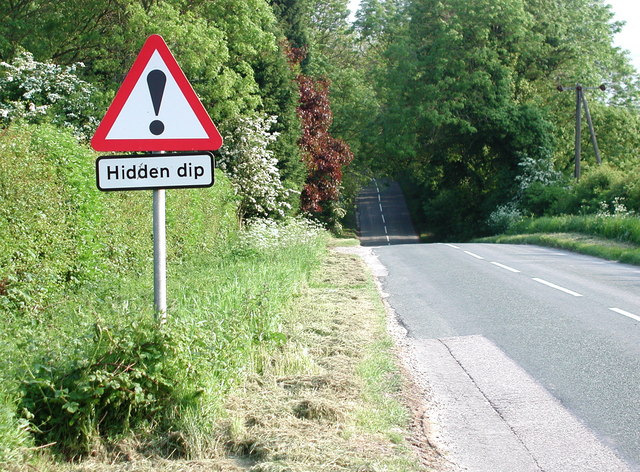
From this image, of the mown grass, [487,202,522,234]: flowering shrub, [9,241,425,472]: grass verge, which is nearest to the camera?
[9,241,425,472]: grass verge

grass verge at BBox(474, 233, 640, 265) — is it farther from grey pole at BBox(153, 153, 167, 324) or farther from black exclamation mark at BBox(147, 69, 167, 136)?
black exclamation mark at BBox(147, 69, 167, 136)

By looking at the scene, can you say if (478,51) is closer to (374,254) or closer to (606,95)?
(606,95)

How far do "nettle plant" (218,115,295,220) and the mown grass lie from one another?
10.8 m

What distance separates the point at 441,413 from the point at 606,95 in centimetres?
4600

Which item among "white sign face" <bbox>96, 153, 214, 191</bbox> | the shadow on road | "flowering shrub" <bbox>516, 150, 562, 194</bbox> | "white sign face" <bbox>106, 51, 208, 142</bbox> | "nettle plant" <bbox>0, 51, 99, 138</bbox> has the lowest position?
the shadow on road

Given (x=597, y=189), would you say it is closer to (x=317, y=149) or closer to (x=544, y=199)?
(x=544, y=199)

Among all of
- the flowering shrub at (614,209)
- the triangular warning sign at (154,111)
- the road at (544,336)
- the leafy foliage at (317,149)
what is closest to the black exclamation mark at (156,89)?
the triangular warning sign at (154,111)

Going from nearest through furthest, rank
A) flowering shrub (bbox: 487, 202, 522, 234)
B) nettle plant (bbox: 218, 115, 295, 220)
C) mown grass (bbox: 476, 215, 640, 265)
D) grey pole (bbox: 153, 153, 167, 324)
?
1. grey pole (bbox: 153, 153, 167, 324)
2. mown grass (bbox: 476, 215, 640, 265)
3. nettle plant (bbox: 218, 115, 295, 220)
4. flowering shrub (bbox: 487, 202, 522, 234)

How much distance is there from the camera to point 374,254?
2241 cm

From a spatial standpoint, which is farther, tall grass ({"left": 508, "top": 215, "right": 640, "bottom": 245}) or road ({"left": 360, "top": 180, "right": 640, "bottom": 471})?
tall grass ({"left": 508, "top": 215, "right": 640, "bottom": 245})

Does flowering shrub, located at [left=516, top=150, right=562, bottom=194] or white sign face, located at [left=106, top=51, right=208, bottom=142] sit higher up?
flowering shrub, located at [left=516, top=150, right=562, bottom=194]

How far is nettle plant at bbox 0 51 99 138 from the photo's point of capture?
65.1 ft

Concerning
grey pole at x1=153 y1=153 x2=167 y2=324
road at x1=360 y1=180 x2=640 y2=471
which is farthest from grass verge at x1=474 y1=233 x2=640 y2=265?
grey pole at x1=153 y1=153 x2=167 y2=324

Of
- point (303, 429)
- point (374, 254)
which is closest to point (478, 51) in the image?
point (374, 254)
